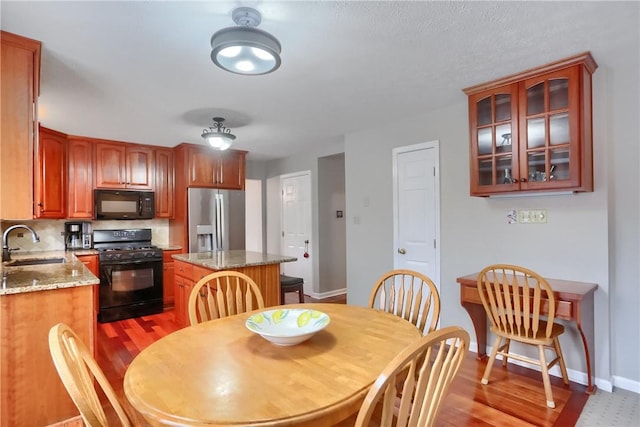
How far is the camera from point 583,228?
2545mm

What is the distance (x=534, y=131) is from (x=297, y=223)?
381 cm

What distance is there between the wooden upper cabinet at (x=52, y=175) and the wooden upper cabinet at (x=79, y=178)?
5cm

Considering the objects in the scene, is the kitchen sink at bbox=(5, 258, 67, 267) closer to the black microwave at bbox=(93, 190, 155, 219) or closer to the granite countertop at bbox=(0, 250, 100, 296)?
the granite countertop at bbox=(0, 250, 100, 296)

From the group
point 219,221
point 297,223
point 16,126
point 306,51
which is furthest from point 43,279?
point 297,223

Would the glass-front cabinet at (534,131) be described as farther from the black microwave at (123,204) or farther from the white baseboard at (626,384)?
the black microwave at (123,204)

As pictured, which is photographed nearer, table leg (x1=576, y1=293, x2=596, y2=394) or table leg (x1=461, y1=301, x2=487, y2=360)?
table leg (x1=576, y1=293, x2=596, y2=394)

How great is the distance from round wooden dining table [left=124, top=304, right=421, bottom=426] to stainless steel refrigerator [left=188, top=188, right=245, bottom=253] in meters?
3.24

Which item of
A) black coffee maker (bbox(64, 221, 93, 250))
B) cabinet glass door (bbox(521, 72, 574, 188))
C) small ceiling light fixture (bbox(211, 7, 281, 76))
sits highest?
small ceiling light fixture (bbox(211, 7, 281, 76))

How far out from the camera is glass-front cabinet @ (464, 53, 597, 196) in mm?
2344

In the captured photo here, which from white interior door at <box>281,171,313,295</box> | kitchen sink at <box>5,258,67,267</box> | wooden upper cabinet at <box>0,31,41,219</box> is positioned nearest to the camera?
wooden upper cabinet at <box>0,31,41,219</box>

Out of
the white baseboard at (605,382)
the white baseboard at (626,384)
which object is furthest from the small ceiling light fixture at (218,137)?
the white baseboard at (626,384)

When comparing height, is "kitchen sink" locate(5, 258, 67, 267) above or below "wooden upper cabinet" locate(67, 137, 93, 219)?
below

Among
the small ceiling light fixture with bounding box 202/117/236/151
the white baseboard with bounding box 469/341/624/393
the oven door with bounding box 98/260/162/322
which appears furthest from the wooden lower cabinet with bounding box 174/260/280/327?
the white baseboard with bounding box 469/341/624/393

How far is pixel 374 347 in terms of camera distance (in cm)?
141
